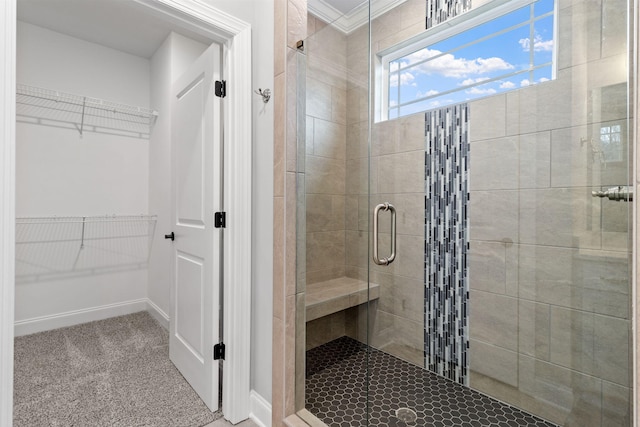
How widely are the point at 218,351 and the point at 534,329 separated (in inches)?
65.6

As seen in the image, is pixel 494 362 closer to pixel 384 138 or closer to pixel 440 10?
pixel 384 138

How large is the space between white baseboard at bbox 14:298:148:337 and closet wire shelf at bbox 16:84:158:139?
5.69ft

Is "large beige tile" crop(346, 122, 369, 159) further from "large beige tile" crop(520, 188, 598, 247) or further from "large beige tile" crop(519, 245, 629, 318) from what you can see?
"large beige tile" crop(519, 245, 629, 318)

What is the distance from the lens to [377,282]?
5.95 feet

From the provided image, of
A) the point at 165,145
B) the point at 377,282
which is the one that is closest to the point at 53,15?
the point at 165,145

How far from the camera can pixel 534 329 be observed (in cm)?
163

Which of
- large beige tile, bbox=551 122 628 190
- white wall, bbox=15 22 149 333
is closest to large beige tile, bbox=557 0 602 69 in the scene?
large beige tile, bbox=551 122 628 190

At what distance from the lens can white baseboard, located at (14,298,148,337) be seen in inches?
110

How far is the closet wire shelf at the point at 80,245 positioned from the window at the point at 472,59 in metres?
2.76

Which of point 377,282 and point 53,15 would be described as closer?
point 377,282

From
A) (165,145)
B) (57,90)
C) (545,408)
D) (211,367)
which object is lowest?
(545,408)

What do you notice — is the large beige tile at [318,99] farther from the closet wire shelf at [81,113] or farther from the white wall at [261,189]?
the closet wire shelf at [81,113]

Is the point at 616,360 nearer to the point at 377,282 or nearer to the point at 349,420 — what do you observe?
the point at 377,282

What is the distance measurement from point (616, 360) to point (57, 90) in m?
4.27
